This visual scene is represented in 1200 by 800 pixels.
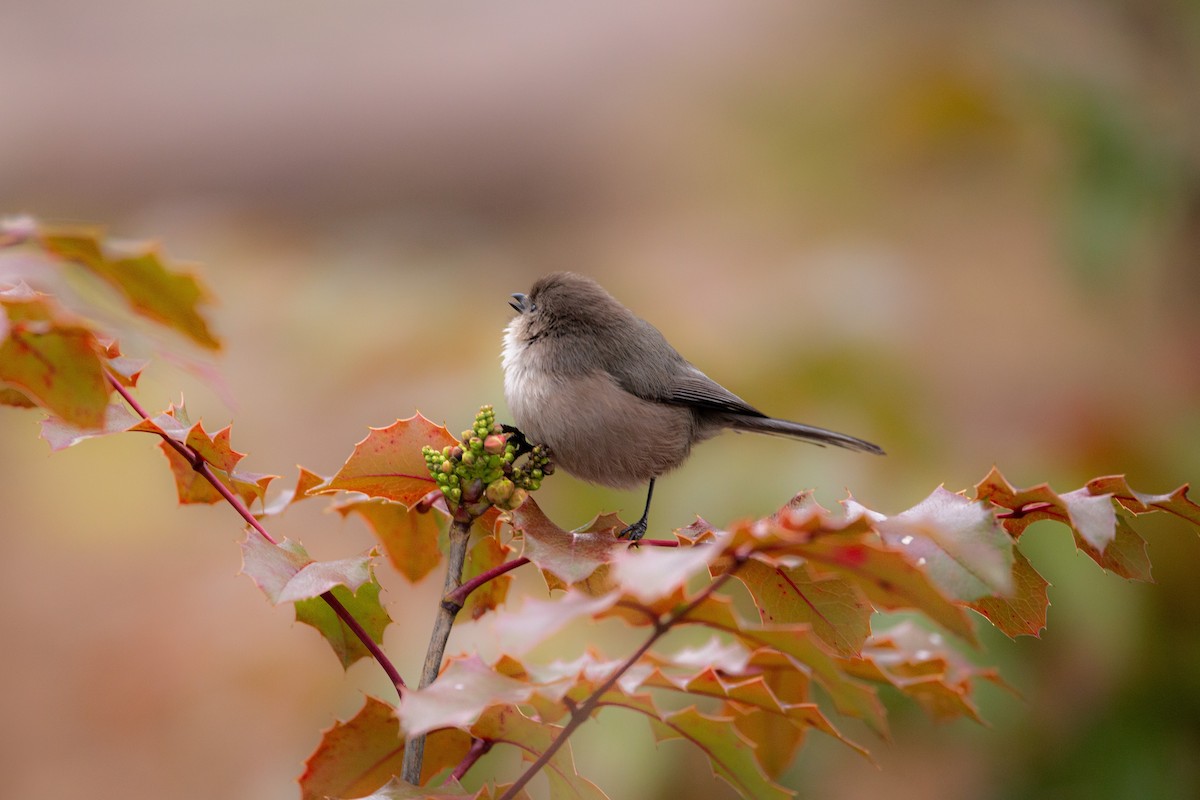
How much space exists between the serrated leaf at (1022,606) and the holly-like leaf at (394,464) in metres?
0.78

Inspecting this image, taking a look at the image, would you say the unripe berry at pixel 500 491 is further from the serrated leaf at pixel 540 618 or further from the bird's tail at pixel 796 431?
the bird's tail at pixel 796 431

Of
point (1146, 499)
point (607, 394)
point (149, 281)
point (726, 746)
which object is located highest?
point (149, 281)

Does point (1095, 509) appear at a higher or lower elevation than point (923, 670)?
higher

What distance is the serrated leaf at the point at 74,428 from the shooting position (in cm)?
134

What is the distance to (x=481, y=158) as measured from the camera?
14.2 meters

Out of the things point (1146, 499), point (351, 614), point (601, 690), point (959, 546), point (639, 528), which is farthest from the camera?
point (639, 528)

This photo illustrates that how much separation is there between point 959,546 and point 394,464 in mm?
779

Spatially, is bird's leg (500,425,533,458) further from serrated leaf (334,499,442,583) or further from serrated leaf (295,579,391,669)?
serrated leaf (295,579,391,669)

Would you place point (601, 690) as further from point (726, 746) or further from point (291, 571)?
point (291, 571)

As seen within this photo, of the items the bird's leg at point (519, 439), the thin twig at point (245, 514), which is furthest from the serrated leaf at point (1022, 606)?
the bird's leg at point (519, 439)

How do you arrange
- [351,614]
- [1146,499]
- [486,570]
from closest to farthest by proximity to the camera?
[1146,499], [351,614], [486,570]

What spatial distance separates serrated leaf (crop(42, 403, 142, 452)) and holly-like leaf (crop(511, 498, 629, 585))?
20.5 inches

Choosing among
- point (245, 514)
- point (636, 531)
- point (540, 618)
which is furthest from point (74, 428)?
point (636, 531)

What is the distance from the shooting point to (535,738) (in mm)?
1324
